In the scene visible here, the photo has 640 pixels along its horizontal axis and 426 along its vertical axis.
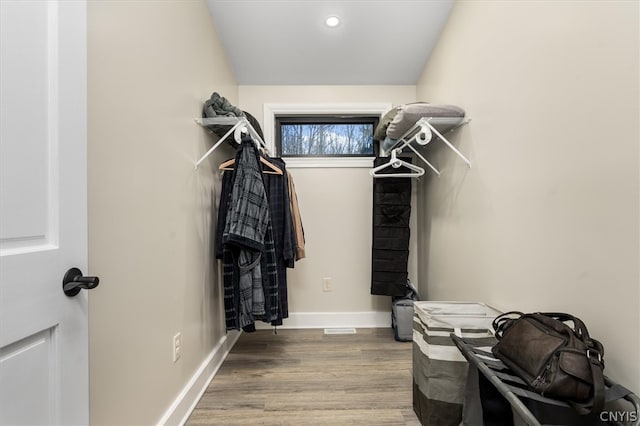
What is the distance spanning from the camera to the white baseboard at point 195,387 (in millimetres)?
1221

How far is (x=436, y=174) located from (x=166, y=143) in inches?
71.0

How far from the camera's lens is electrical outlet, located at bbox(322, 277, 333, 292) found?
2.46 metres

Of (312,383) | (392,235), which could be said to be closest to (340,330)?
(312,383)

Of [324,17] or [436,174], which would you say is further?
[436,174]

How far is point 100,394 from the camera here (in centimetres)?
82

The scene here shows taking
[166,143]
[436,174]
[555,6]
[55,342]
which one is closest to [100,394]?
[55,342]

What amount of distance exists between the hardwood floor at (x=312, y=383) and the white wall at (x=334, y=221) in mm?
340

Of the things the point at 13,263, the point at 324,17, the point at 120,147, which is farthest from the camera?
the point at 324,17

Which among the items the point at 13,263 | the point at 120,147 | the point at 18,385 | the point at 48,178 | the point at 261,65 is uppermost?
the point at 261,65

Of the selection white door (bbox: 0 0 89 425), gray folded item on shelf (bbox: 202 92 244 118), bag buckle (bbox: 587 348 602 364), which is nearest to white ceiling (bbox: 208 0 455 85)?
gray folded item on shelf (bbox: 202 92 244 118)

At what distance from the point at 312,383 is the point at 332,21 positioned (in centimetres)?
241

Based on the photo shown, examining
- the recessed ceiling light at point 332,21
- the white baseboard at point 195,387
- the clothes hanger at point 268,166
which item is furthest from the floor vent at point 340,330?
the recessed ceiling light at point 332,21

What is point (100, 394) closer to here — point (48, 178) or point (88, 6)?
point (48, 178)

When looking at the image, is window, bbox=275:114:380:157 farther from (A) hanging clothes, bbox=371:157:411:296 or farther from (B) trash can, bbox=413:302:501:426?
(B) trash can, bbox=413:302:501:426
